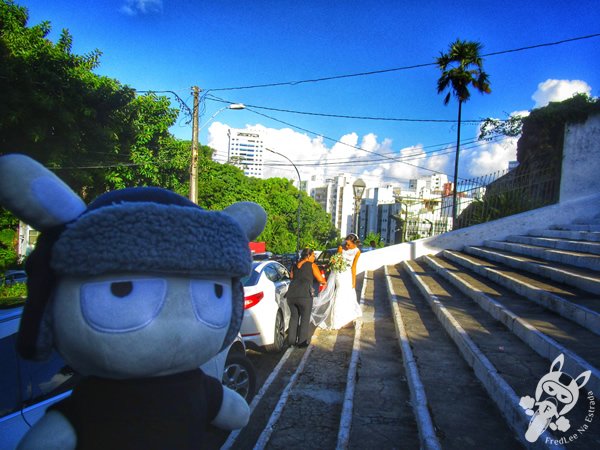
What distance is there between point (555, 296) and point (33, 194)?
5733 millimetres

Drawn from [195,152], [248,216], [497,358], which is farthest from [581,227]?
[195,152]

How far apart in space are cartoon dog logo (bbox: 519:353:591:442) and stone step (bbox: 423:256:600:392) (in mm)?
82

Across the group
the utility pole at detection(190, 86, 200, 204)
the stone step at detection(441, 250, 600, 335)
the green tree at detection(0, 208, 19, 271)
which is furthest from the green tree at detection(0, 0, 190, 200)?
the stone step at detection(441, 250, 600, 335)

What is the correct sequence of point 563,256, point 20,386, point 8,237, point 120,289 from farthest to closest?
point 8,237 < point 563,256 < point 20,386 < point 120,289

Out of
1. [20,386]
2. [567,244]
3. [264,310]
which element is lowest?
[264,310]

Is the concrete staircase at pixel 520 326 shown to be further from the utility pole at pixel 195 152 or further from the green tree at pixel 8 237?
the green tree at pixel 8 237

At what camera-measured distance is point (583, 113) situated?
11.9 meters

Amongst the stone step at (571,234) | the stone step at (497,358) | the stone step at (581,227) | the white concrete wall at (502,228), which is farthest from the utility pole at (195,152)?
the stone step at (581,227)

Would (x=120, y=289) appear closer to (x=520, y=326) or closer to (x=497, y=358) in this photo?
(x=497, y=358)

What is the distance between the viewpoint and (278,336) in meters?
6.52

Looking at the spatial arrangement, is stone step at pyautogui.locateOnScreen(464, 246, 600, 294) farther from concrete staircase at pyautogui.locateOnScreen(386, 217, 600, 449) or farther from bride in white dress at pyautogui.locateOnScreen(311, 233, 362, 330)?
bride in white dress at pyautogui.locateOnScreen(311, 233, 362, 330)

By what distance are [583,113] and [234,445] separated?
43.7 feet

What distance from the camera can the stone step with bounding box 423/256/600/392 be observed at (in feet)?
10.9

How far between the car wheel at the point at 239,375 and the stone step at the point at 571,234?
7.38 meters
